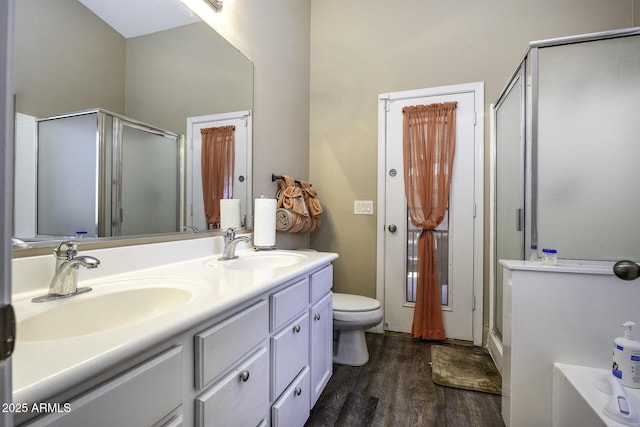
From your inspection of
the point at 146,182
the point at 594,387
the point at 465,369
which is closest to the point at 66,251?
the point at 146,182

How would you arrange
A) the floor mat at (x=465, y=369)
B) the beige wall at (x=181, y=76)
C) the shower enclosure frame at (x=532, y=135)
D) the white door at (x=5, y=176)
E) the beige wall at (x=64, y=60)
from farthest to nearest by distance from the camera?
1. the floor mat at (x=465, y=369)
2. the shower enclosure frame at (x=532, y=135)
3. the beige wall at (x=181, y=76)
4. the beige wall at (x=64, y=60)
5. the white door at (x=5, y=176)

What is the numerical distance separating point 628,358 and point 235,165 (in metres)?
1.95

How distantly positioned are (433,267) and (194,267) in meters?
1.84

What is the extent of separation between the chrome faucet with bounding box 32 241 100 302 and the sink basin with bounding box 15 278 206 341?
0.11 ft

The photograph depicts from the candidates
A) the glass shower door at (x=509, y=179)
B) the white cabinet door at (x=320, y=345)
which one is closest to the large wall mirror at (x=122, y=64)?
the white cabinet door at (x=320, y=345)

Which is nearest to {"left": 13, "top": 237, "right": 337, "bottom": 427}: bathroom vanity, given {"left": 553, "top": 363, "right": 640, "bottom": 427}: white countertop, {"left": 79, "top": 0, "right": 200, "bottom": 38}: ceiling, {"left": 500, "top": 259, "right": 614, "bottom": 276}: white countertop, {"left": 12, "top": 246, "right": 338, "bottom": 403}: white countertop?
{"left": 12, "top": 246, "right": 338, "bottom": 403}: white countertop

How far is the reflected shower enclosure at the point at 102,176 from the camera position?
0.88m

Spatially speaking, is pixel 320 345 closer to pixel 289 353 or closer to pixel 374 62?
pixel 289 353

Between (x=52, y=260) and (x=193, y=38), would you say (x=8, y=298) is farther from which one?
(x=193, y=38)

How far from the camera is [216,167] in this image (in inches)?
61.3

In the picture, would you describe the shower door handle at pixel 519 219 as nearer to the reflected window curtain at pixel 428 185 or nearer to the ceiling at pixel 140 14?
the reflected window curtain at pixel 428 185

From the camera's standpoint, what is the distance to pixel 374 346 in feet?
7.52

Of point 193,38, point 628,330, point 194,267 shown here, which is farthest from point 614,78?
point 194,267

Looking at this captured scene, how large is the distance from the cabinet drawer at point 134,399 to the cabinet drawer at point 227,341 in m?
0.06
